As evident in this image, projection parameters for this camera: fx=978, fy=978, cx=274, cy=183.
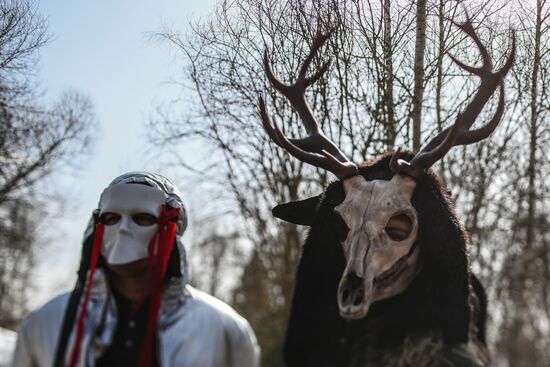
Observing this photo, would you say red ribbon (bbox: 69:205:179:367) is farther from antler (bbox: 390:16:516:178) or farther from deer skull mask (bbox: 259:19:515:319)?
antler (bbox: 390:16:516:178)

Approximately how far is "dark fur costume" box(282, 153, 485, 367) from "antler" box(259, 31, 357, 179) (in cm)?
12

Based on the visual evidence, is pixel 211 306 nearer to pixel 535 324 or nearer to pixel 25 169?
pixel 25 169

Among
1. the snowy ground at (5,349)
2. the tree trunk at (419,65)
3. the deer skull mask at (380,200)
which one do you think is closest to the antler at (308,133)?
the deer skull mask at (380,200)

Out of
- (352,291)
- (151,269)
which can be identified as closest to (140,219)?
(151,269)

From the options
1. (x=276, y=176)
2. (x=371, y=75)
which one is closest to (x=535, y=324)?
(x=276, y=176)

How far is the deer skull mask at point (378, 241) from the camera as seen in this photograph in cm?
546

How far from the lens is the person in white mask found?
14.4 ft

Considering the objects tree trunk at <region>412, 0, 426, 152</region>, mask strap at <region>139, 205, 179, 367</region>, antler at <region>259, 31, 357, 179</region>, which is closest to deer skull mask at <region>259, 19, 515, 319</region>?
antler at <region>259, 31, 357, 179</region>

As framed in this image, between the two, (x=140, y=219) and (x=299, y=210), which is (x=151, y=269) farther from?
(x=299, y=210)

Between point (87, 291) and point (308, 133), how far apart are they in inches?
98.5

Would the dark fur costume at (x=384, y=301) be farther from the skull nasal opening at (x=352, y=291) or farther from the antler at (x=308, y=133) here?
the skull nasal opening at (x=352, y=291)

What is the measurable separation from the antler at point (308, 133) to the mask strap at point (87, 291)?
181cm

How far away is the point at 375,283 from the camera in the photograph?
18.3ft

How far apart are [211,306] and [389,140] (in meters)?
3.16
